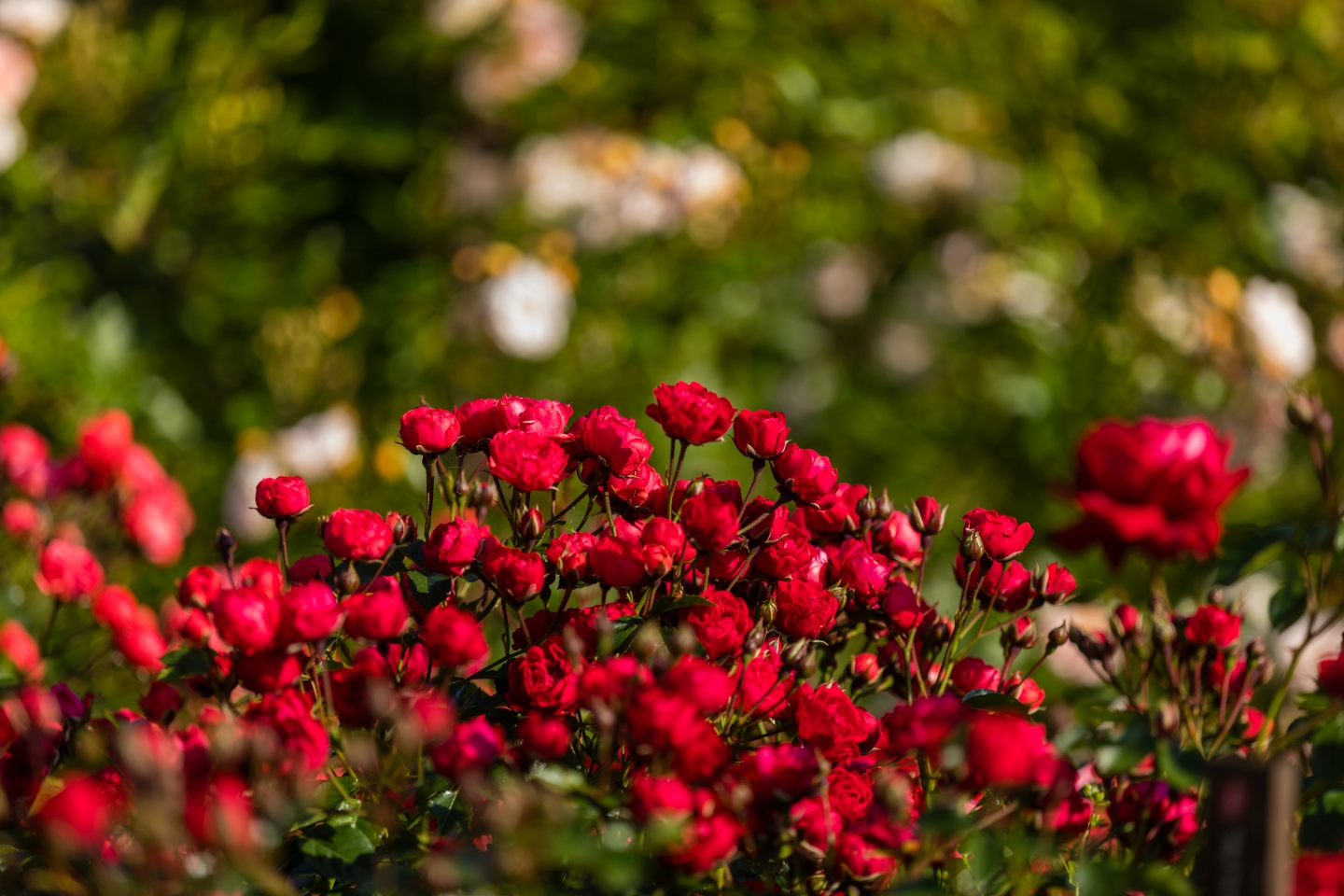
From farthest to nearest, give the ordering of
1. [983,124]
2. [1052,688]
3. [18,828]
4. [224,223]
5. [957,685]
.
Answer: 1. [983,124]
2. [224,223]
3. [1052,688]
4. [957,685]
5. [18,828]

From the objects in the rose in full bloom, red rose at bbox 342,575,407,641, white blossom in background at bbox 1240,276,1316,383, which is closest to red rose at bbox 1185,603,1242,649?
the rose in full bloom

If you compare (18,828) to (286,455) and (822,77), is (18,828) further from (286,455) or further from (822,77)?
(822,77)

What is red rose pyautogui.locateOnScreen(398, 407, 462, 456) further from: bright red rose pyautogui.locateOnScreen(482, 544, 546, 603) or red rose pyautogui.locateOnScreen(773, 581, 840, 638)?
red rose pyautogui.locateOnScreen(773, 581, 840, 638)

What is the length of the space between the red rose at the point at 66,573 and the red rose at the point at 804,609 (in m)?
0.82

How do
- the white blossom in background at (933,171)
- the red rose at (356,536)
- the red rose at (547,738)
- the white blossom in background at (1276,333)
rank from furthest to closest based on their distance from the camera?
1. the white blossom in background at (933,171)
2. the white blossom in background at (1276,333)
3. the red rose at (356,536)
4. the red rose at (547,738)

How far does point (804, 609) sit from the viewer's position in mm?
857

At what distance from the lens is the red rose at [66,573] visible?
50.4 inches

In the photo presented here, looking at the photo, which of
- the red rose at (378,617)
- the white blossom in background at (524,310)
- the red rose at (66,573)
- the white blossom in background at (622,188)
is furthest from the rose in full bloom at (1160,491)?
the white blossom in background at (622,188)

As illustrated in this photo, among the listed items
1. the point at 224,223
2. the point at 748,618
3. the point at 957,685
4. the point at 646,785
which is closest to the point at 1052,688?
the point at 957,685

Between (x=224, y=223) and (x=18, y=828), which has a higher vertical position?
(x=18, y=828)

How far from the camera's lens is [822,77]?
2.98m

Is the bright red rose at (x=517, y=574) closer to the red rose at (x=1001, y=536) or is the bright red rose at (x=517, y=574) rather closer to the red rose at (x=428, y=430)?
the red rose at (x=428, y=430)

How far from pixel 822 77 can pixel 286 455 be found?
62.8 inches

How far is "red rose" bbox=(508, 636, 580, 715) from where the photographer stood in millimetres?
792
